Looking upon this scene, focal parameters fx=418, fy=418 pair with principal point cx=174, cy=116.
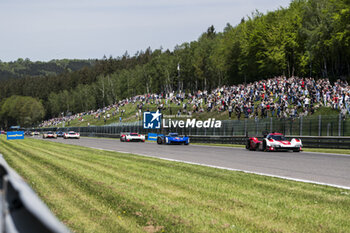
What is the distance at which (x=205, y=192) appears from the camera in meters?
8.20

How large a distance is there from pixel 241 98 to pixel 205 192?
31.4 metres

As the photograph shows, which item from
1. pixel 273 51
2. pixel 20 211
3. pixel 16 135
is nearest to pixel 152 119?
pixel 16 135

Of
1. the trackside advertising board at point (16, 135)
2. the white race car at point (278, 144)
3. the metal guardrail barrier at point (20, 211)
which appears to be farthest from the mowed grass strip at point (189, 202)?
the trackside advertising board at point (16, 135)

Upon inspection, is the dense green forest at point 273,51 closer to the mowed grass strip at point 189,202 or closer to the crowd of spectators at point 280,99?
the crowd of spectators at point 280,99

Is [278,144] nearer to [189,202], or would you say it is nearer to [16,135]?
[189,202]

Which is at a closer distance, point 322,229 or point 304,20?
point 322,229

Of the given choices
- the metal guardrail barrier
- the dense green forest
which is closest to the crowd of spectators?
the dense green forest

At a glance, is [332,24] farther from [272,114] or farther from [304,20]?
[272,114]

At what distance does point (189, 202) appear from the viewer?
7.19 m

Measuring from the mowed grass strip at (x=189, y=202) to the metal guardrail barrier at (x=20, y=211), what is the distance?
3.64 m

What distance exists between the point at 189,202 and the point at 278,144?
17124 millimetres

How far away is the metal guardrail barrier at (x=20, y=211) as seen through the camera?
168 cm

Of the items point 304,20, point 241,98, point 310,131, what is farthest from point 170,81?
point 310,131

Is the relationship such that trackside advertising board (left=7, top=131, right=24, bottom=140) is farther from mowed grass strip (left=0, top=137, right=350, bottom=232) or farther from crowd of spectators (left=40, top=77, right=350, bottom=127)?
mowed grass strip (left=0, top=137, right=350, bottom=232)
